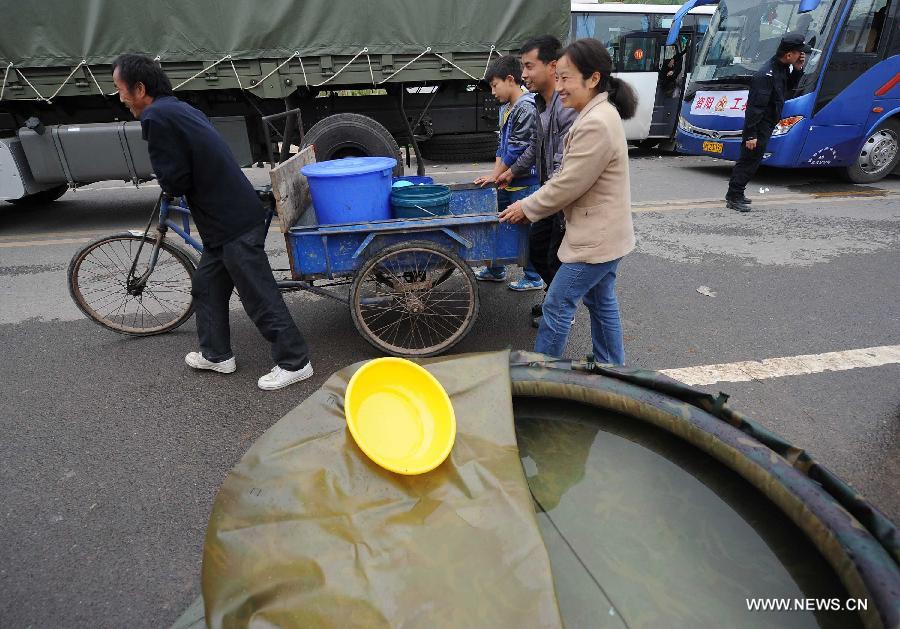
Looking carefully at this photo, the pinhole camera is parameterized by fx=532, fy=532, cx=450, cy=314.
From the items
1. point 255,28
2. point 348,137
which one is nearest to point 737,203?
point 348,137

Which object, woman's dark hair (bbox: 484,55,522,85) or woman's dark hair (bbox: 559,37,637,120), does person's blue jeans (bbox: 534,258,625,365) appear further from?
woman's dark hair (bbox: 484,55,522,85)

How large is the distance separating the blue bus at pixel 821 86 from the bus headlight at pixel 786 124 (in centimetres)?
1

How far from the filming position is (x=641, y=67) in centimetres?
1085

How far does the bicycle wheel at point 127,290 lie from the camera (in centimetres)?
364

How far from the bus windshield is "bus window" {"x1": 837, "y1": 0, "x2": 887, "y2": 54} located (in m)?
0.27

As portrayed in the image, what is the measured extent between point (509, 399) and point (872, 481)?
1.93 metres

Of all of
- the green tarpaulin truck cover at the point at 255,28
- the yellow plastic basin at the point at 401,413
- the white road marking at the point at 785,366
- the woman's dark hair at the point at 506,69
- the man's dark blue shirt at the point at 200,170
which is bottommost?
the white road marking at the point at 785,366

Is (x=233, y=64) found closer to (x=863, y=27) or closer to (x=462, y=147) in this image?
(x=462, y=147)

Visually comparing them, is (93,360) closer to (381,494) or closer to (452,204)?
(452,204)

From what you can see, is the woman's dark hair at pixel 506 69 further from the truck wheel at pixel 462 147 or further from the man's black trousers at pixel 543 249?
the truck wheel at pixel 462 147

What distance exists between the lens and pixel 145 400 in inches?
122

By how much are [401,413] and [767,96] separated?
705cm

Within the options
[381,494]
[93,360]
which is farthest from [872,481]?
[93,360]

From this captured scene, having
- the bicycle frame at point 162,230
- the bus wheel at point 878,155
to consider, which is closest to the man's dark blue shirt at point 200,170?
the bicycle frame at point 162,230
